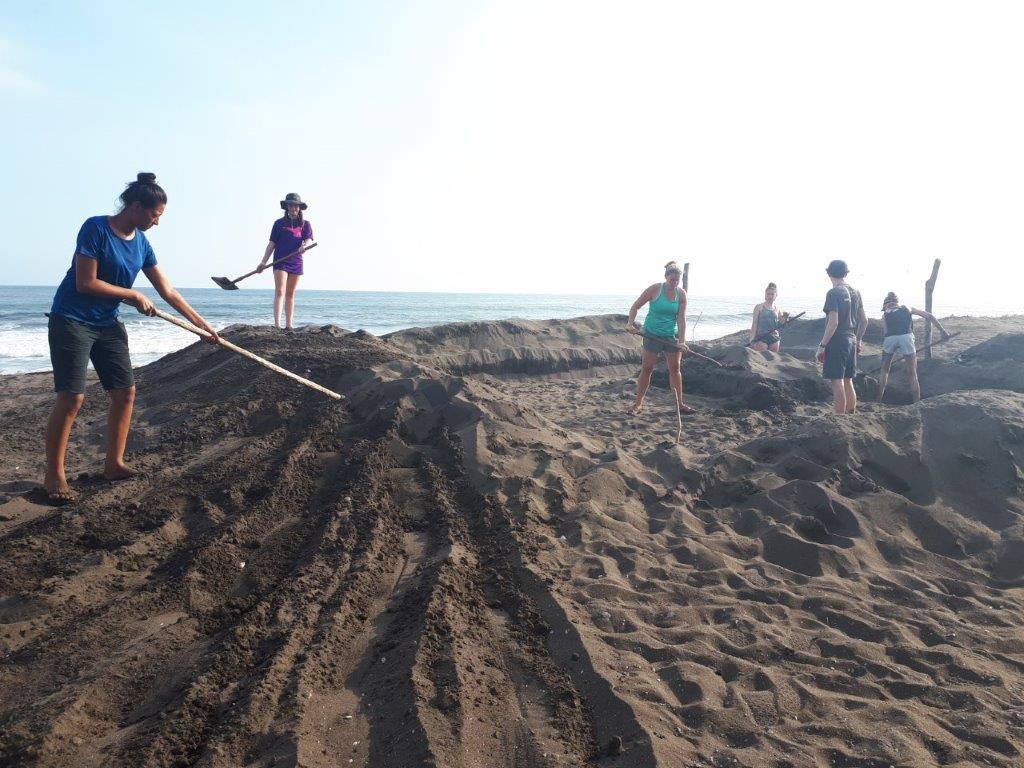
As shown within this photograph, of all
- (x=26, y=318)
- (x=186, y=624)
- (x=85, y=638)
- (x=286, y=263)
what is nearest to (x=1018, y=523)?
(x=186, y=624)

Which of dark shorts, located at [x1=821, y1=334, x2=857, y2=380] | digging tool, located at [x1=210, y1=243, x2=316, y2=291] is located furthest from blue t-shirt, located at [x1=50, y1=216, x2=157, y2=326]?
dark shorts, located at [x1=821, y1=334, x2=857, y2=380]

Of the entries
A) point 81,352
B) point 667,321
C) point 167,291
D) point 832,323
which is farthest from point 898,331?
point 81,352

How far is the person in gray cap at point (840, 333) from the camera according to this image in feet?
21.0

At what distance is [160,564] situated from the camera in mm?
3502

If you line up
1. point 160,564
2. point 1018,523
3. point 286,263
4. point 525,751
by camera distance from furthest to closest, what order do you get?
point 286,263, point 1018,523, point 160,564, point 525,751

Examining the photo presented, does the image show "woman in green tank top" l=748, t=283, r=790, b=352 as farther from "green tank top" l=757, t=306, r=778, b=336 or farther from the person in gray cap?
the person in gray cap

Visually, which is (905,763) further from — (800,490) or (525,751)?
(800,490)

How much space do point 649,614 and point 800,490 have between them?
1.99 meters

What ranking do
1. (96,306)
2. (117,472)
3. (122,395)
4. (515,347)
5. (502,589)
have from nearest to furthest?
(502,589)
(96,306)
(122,395)
(117,472)
(515,347)

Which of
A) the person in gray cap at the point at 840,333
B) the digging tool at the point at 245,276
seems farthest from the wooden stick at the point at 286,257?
the person in gray cap at the point at 840,333

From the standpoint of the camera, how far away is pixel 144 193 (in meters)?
3.81

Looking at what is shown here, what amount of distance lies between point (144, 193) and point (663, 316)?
480 cm

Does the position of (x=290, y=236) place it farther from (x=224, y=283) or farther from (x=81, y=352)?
(x=81, y=352)

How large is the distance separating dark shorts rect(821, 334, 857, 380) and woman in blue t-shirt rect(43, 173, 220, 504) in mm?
5809
